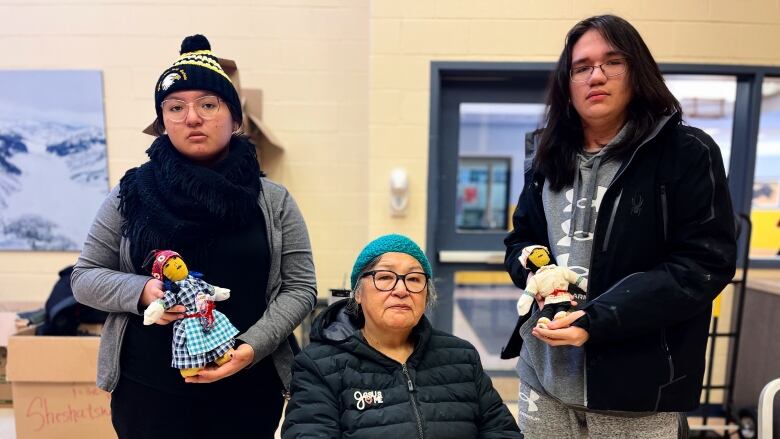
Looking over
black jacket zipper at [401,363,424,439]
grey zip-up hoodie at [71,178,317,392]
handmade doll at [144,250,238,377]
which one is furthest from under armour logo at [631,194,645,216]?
handmade doll at [144,250,238,377]

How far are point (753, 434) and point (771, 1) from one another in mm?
2277

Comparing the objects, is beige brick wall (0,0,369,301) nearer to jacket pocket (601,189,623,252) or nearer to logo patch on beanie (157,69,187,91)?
logo patch on beanie (157,69,187,91)

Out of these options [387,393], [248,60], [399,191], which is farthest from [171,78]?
Answer: [248,60]

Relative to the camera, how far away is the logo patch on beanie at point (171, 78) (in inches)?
44.2

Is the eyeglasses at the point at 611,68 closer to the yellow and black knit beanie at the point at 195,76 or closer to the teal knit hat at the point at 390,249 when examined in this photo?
the teal knit hat at the point at 390,249

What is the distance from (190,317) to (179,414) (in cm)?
27

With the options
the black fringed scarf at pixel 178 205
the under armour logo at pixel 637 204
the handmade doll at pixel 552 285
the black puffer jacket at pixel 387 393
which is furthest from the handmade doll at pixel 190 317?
the under armour logo at pixel 637 204

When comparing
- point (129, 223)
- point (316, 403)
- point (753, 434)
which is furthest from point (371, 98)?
point (753, 434)

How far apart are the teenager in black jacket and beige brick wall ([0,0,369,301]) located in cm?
167

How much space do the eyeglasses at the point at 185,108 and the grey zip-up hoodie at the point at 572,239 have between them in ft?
3.07

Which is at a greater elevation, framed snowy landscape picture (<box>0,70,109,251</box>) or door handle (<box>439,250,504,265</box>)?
framed snowy landscape picture (<box>0,70,109,251</box>)

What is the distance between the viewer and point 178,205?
3.63 feet

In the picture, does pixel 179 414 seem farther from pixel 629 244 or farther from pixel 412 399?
pixel 629 244

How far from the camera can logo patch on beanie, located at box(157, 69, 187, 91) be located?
1123 mm
